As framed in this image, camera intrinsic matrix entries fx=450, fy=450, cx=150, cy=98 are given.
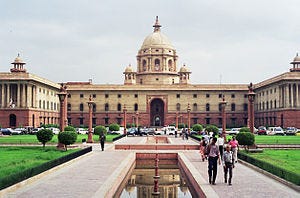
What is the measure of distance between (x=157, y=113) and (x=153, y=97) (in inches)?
184

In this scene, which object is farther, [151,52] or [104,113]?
[151,52]

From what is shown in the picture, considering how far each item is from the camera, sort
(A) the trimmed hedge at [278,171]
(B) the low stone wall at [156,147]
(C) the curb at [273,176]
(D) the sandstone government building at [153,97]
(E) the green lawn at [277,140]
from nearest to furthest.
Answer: (C) the curb at [273,176] < (A) the trimmed hedge at [278,171] < (B) the low stone wall at [156,147] < (E) the green lawn at [277,140] < (D) the sandstone government building at [153,97]

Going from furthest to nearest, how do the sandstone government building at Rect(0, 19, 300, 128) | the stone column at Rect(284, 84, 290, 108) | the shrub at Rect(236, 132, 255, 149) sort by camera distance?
the sandstone government building at Rect(0, 19, 300, 128)
the stone column at Rect(284, 84, 290, 108)
the shrub at Rect(236, 132, 255, 149)

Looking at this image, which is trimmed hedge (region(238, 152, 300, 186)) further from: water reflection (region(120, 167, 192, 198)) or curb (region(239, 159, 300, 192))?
water reflection (region(120, 167, 192, 198))

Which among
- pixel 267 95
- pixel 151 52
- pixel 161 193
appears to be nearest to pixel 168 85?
pixel 151 52

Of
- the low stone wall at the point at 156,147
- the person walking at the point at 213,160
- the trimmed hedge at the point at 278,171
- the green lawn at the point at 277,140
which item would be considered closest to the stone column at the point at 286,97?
the green lawn at the point at 277,140

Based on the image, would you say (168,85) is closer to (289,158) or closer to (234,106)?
(234,106)

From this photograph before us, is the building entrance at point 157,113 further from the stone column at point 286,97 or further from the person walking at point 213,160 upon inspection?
the person walking at point 213,160

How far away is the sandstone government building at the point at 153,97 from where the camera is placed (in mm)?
62938

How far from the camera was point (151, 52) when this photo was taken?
290 ft

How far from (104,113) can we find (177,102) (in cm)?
1323

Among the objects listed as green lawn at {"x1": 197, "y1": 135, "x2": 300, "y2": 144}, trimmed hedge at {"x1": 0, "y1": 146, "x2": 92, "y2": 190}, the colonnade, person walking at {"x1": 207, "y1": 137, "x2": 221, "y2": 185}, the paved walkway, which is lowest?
the paved walkway

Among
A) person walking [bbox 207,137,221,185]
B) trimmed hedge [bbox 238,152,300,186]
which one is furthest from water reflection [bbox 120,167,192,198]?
trimmed hedge [bbox 238,152,300,186]

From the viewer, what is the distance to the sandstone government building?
62938 mm
